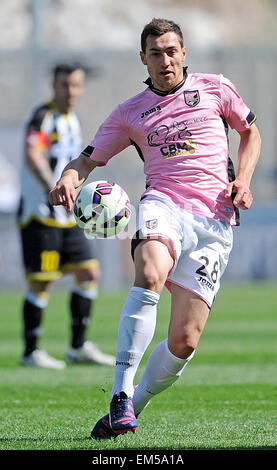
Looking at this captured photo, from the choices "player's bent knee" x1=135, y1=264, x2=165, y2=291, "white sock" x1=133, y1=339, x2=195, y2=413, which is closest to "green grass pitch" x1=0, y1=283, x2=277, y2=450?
"white sock" x1=133, y1=339, x2=195, y2=413

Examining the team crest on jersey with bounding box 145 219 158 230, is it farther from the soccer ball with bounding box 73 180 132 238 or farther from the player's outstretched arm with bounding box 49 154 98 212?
the player's outstretched arm with bounding box 49 154 98 212

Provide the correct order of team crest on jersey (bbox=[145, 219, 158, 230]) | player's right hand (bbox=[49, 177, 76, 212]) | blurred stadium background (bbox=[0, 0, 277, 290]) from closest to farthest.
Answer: team crest on jersey (bbox=[145, 219, 158, 230])
player's right hand (bbox=[49, 177, 76, 212])
blurred stadium background (bbox=[0, 0, 277, 290])

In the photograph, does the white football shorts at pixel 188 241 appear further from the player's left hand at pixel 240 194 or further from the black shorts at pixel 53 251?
the black shorts at pixel 53 251

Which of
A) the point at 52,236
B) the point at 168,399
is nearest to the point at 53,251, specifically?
the point at 52,236

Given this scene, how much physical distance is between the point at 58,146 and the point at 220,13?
2752 centimetres

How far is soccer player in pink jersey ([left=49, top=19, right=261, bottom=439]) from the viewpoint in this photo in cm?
495

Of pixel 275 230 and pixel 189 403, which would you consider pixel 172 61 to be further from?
pixel 275 230

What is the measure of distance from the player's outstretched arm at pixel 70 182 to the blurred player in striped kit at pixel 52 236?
354 centimetres

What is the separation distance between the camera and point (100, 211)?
514 centimetres

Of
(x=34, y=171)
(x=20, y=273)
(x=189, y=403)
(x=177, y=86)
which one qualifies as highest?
(x=177, y=86)

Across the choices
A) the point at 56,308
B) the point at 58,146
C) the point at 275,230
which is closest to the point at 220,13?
the point at 275,230

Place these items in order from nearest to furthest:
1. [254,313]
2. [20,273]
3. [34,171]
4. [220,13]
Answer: [34,171] → [254,313] → [20,273] → [220,13]

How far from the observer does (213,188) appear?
532cm

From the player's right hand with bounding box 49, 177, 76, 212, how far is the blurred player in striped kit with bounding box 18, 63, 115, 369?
12.5 ft
